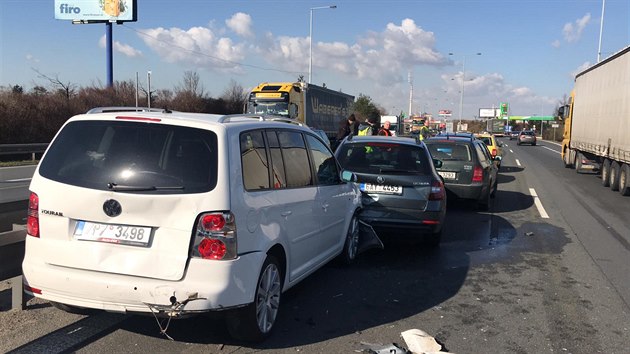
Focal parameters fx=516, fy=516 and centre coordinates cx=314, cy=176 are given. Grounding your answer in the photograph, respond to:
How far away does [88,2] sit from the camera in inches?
1265

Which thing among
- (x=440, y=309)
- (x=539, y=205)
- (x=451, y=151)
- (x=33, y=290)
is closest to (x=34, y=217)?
(x=33, y=290)

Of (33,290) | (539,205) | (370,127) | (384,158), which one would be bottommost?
(539,205)

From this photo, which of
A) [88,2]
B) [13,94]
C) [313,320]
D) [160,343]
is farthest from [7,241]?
[88,2]

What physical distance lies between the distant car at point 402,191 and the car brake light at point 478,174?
3.19 meters

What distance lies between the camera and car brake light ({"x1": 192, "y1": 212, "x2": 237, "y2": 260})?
3457 millimetres

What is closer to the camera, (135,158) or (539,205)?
(135,158)

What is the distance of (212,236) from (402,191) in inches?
156

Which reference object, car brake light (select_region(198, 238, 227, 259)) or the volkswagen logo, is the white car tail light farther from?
the volkswagen logo

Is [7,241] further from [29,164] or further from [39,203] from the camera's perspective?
[29,164]

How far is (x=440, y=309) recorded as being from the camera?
4.89 m

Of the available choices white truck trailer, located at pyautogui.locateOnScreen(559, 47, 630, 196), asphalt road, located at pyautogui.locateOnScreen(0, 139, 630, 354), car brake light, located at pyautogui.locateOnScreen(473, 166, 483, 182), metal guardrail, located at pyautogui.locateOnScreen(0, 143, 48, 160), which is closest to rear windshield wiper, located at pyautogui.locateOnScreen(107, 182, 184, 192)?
asphalt road, located at pyautogui.locateOnScreen(0, 139, 630, 354)

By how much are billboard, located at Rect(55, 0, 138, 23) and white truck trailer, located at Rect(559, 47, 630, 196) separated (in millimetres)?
25815

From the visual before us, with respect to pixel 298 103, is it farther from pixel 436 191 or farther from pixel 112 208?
pixel 112 208

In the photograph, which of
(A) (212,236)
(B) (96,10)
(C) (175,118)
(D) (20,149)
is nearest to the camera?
(A) (212,236)
